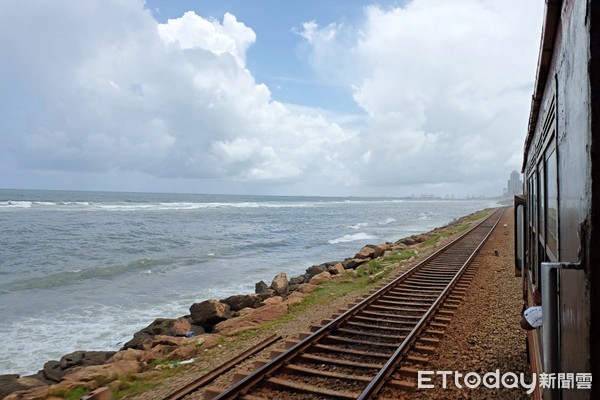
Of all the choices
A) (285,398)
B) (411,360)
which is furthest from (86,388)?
(411,360)

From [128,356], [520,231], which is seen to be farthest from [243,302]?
[520,231]

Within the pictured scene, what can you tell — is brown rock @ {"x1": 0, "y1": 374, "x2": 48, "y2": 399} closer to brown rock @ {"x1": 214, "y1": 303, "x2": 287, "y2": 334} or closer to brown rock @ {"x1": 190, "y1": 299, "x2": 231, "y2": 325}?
brown rock @ {"x1": 214, "y1": 303, "x2": 287, "y2": 334}

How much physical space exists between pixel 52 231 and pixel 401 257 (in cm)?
3490

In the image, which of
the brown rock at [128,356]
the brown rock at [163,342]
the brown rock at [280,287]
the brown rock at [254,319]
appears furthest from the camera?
the brown rock at [280,287]

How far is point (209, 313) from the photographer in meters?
11.6

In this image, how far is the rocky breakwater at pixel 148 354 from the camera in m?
7.05

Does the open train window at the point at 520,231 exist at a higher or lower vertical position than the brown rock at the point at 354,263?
higher

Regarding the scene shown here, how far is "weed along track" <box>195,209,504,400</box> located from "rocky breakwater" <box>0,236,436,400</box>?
8.02 ft

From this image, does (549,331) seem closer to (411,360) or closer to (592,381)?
(592,381)

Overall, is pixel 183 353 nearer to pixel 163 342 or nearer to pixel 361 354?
pixel 163 342

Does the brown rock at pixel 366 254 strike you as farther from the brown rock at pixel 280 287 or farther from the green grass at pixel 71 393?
the green grass at pixel 71 393

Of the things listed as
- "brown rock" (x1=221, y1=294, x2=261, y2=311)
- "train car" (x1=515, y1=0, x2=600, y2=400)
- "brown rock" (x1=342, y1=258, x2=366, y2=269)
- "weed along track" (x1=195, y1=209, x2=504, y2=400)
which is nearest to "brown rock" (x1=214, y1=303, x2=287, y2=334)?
"brown rock" (x1=221, y1=294, x2=261, y2=311)

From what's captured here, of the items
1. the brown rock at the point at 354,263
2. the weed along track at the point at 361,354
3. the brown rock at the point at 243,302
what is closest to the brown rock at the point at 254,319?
the brown rock at the point at 243,302

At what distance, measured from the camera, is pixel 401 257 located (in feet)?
61.1
